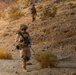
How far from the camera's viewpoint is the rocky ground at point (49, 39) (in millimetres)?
14188

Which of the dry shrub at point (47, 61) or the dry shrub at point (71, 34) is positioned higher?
the dry shrub at point (47, 61)

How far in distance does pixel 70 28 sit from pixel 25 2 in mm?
16514

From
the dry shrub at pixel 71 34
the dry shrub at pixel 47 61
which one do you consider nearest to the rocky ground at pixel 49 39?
the dry shrub at pixel 71 34

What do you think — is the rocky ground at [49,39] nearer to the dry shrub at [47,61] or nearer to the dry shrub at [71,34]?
the dry shrub at [71,34]

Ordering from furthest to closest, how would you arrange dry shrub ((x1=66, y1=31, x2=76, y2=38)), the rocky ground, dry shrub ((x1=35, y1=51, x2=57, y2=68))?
1. dry shrub ((x1=66, y1=31, x2=76, y2=38))
2. the rocky ground
3. dry shrub ((x1=35, y1=51, x2=57, y2=68))

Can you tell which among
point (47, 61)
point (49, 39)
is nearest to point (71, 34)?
point (49, 39)

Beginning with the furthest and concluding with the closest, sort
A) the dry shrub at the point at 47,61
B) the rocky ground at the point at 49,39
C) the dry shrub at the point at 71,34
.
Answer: the dry shrub at the point at 71,34 < the rocky ground at the point at 49,39 < the dry shrub at the point at 47,61

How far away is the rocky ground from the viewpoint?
14188mm

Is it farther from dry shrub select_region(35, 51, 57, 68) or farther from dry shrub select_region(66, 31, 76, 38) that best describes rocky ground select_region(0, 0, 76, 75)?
dry shrub select_region(35, 51, 57, 68)

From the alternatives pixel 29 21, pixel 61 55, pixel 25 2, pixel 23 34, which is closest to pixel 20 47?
pixel 23 34

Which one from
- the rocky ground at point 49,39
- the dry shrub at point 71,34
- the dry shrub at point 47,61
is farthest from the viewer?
the dry shrub at point 71,34

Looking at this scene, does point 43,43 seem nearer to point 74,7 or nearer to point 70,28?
point 70,28

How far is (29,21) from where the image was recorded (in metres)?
31.1

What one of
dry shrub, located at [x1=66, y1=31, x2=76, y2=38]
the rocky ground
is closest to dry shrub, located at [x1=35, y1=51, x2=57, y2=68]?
the rocky ground
